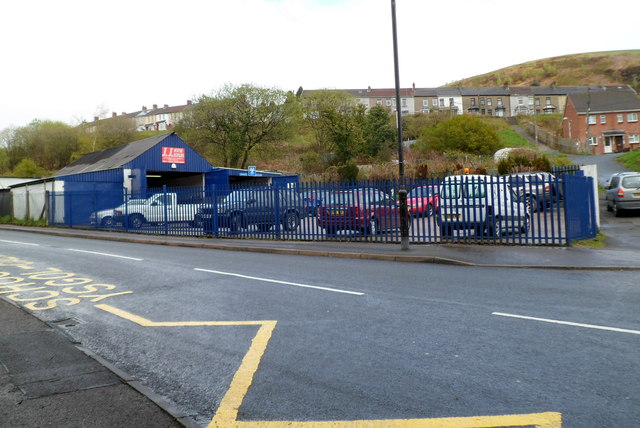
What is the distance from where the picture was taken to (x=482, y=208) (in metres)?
13.2

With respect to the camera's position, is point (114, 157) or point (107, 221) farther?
point (114, 157)

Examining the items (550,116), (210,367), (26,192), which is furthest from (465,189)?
(550,116)

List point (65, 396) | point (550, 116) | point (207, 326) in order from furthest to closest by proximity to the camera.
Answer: point (550, 116)
point (207, 326)
point (65, 396)

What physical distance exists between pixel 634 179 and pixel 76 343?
70.8ft

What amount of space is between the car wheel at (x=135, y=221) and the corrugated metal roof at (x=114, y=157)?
356 inches

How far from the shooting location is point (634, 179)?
19953 mm

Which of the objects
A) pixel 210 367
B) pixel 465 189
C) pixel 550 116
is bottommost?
pixel 210 367

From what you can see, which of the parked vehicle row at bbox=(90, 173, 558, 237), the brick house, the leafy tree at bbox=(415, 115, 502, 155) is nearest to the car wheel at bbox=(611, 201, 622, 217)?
the parked vehicle row at bbox=(90, 173, 558, 237)

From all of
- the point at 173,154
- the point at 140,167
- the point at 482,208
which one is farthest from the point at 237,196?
the point at 173,154

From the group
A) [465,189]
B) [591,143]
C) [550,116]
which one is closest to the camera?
[465,189]

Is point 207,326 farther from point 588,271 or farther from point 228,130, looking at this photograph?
point 228,130

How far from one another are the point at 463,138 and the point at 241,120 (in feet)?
76.0

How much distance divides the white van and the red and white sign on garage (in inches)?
1008

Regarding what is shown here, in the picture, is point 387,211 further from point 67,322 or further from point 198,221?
point 67,322
